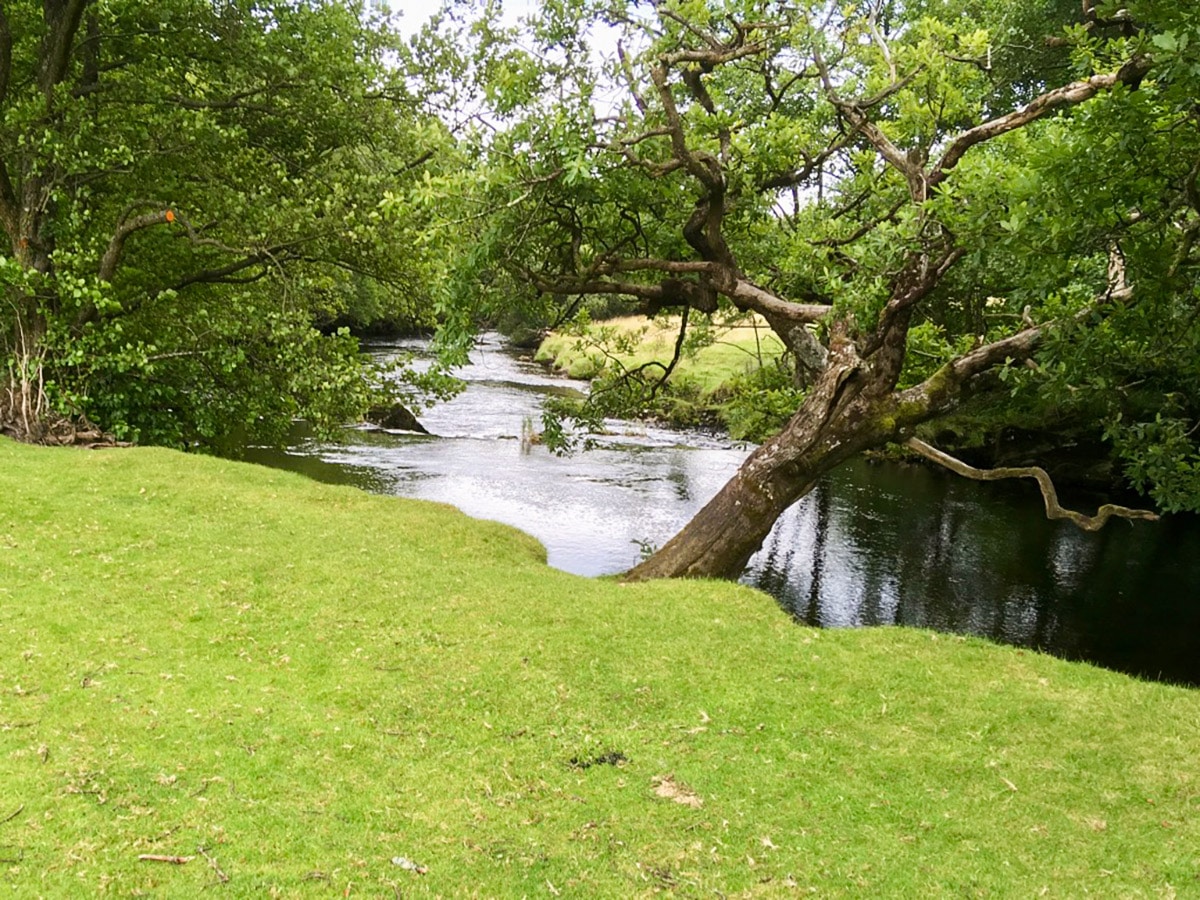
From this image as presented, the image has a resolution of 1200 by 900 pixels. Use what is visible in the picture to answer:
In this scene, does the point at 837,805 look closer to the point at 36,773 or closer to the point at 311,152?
the point at 36,773

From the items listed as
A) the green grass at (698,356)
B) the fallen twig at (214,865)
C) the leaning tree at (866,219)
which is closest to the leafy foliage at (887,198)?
the leaning tree at (866,219)

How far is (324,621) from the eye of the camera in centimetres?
834

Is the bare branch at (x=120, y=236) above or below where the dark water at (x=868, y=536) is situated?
above

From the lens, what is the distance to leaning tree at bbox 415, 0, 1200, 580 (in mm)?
6898

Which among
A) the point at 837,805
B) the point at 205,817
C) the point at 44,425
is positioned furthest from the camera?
the point at 44,425

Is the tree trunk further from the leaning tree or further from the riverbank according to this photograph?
the riverbank

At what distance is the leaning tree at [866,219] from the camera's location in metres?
6.90

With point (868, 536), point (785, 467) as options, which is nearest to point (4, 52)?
point (785, 467)

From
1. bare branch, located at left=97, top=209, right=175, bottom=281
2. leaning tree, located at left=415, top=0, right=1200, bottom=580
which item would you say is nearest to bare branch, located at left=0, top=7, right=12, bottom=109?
bare branch, located at left=97, top=209, right=175, bottom=281

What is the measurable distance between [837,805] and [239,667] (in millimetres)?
5073

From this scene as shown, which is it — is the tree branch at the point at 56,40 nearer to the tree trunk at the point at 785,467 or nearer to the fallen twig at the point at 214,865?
the tree trunk at the point at 785,467

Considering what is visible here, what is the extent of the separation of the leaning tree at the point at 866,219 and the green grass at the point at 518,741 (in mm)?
3369

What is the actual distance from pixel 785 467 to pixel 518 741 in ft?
20.4

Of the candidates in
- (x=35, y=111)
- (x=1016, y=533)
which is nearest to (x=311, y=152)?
(x=35, y=111)
